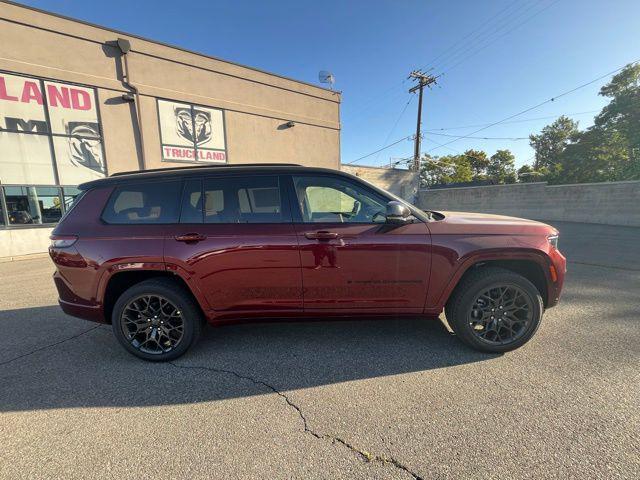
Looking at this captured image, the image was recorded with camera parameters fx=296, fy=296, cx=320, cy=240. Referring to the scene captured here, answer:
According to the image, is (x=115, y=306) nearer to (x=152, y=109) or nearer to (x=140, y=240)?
(x=140, y=240)

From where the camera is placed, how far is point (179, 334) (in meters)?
2.96

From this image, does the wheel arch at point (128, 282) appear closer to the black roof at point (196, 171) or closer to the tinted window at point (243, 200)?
the tinted window at point (243, 200)

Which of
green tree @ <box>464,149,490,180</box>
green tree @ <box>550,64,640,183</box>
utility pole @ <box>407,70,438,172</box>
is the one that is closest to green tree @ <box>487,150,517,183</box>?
green tree @ <box>464,149,490,180</box>

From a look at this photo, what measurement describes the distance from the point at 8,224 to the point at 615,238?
19.9m

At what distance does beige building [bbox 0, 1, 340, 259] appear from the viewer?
362 inches

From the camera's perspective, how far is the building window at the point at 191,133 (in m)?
11.8

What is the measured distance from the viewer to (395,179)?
2233cm

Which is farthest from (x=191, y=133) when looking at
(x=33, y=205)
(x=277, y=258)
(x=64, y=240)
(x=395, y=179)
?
(x=395, y=179)

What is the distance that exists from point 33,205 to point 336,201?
1184 cm

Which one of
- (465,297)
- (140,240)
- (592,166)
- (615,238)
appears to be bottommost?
(615,238)

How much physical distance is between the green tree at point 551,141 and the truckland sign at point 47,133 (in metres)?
50.9

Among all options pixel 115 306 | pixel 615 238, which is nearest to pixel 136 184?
pixel 115 306

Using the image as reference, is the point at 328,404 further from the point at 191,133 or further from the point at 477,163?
the point at 477,163

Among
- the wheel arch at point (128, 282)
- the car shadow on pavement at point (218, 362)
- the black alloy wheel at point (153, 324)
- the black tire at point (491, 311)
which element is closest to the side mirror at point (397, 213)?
the black tire at point (491, 311)
